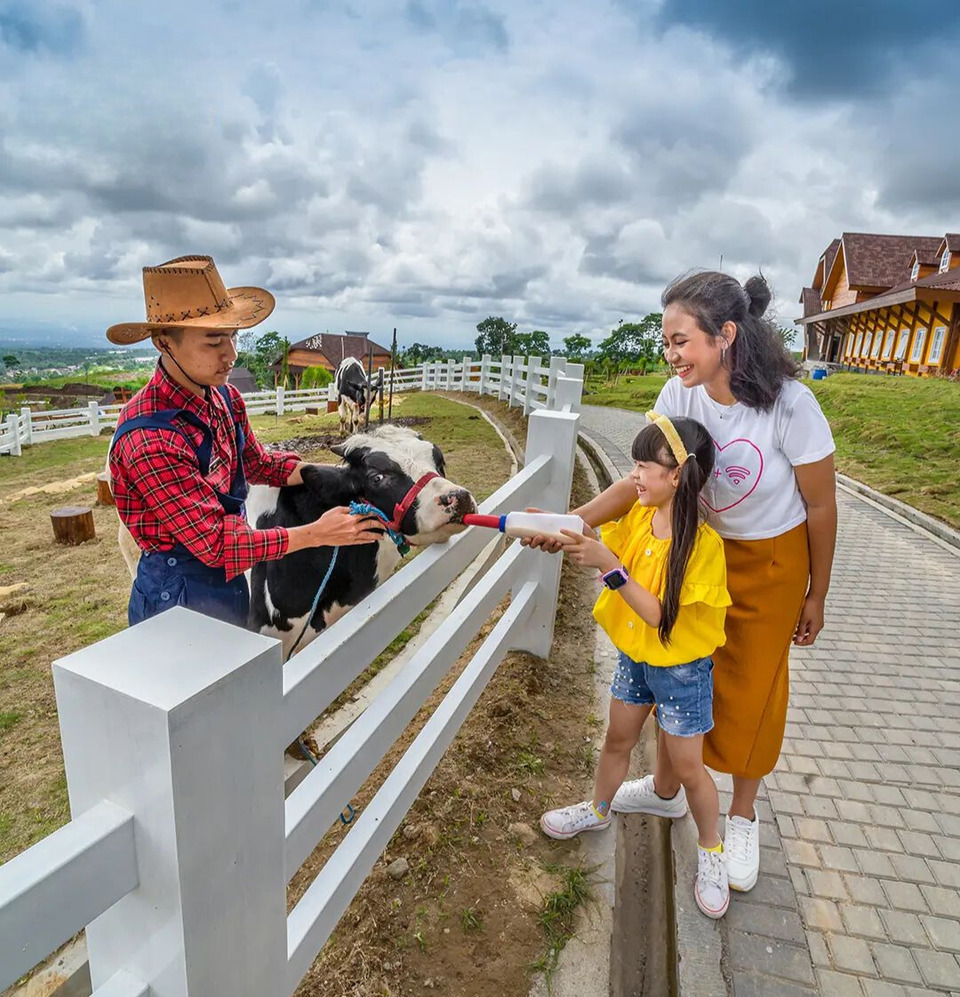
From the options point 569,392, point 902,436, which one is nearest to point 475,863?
point 569,392

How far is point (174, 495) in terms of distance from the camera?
167cm

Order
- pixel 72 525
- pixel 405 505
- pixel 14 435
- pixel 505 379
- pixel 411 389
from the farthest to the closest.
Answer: pixel 411 389
pixel 505 379
pixel 14 435
pixel 72 525
pixel 405 505

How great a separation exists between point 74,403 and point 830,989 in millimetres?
49649

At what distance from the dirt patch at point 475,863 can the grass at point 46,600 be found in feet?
4.15

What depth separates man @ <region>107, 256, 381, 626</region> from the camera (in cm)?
168

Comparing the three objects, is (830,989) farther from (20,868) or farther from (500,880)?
(20,868)

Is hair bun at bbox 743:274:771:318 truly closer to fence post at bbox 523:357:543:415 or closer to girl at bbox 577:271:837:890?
girl at bbox 577:271:837:890

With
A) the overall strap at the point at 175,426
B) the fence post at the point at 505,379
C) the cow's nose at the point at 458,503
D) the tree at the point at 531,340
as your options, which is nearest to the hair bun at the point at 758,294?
the cow's nose at the point at 458,503

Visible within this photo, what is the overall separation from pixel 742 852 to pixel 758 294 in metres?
1.96

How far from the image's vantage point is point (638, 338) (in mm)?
42250

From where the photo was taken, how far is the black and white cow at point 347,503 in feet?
7.67

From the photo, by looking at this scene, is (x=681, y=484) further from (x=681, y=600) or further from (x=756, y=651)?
(x=756, y=651)

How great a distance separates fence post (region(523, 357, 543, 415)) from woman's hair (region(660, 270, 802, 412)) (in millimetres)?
10689

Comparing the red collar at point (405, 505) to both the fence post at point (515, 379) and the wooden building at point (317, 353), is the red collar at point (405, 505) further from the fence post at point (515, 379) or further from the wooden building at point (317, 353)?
the wooden building at point (317, 353)
